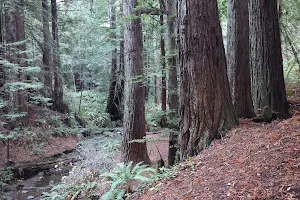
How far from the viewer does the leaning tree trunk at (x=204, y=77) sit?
13.8 ft

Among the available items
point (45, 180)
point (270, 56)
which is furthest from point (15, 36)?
point (270, 56)

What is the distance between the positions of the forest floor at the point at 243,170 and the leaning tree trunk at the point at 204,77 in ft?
0.85

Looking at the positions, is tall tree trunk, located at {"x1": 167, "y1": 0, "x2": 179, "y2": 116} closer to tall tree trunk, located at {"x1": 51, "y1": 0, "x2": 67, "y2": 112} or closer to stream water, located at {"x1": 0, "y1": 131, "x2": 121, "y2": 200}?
stream water, located at {"x1": 0, "y1": 131, "x2": 121, "y2": 200}

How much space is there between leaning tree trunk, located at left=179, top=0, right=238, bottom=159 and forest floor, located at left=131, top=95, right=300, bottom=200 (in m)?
0.26

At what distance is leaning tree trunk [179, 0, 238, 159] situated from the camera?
4.21 meters

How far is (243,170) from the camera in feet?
9.72

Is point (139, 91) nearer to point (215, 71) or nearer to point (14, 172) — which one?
Answer: point (215, 71)

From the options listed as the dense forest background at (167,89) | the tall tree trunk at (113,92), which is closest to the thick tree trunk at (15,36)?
the dense forest background at (167,89)

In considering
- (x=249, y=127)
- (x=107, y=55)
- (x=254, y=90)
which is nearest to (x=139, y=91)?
(x=254, y=90)

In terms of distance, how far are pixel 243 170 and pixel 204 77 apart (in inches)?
67.8

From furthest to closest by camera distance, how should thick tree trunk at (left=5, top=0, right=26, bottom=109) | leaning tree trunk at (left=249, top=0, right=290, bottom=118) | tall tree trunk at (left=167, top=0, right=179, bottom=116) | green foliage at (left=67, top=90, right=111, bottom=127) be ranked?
green foliage at (left=67, top=90, right=111, bottom=127) < thick tree trunk at (left=5, top=0, right=26, bottom=109) < tall tree trunk at (left=167, top=0, right=179, bottom=116) < leaning tree trunk at (left=249, top=0, right=290, bottom=118)

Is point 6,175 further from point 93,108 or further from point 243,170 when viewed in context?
point 93,108

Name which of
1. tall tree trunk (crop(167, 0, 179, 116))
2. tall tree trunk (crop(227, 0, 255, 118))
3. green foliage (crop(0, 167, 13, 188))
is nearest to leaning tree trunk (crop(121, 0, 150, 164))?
tall tree trunk (crop(167, 0, 179, 116))

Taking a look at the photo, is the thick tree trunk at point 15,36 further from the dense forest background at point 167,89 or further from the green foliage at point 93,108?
the green foliage at point 93,108
